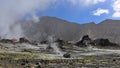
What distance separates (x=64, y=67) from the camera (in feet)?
155

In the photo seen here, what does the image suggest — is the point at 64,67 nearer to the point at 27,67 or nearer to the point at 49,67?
the point at 49,67

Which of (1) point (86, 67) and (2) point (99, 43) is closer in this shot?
(1) point (86, 67)

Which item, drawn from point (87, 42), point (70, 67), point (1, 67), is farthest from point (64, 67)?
point (87, 42)

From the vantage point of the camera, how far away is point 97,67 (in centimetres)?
4825

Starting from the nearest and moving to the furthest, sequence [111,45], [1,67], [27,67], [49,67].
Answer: [1,67], [27,67], [49,67], [111,45]

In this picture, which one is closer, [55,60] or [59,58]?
[55,60]

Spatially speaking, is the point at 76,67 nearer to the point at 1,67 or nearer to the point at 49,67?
the point at 49,67

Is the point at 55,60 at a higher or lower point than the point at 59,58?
lower

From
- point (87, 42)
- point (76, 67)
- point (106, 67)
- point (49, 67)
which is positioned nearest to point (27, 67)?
point (49, 67)

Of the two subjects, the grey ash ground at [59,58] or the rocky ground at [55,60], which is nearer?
the rocky ground at [55,60]

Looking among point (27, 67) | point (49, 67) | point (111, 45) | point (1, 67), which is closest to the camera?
point (1, 67)

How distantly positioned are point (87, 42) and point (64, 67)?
12127 centimetres

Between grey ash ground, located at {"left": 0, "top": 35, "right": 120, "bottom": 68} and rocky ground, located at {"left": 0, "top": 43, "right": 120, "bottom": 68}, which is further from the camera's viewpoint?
grey ash ground, located at {"left": 0, "top": 35, "right": 120, "bottom": 68}

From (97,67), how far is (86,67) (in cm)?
161
